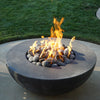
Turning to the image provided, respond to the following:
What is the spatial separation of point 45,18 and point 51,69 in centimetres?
521

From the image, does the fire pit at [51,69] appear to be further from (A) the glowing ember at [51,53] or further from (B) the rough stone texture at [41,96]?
(B) the rough stone texture at [41,96]

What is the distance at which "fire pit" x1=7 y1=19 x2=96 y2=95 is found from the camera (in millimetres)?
3371

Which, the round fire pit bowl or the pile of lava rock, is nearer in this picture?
the round fire pit bowl

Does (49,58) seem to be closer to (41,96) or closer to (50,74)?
(50,74)

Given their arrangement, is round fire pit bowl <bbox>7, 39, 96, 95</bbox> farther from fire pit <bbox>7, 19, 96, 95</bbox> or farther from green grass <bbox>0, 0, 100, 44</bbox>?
green grass <bbox>0, 0, 100, 44</bbox>

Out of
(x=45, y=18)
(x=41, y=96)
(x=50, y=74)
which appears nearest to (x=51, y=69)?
(x=50, y=74)

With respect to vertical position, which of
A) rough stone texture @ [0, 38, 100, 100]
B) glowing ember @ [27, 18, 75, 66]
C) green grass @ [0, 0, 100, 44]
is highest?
glowing ember @ [27, 18, 75, 66]

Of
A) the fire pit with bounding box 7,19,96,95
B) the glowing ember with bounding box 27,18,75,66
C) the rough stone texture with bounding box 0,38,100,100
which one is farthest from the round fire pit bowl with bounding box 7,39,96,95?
the rough stone texture with bounding box 0,38,100,100

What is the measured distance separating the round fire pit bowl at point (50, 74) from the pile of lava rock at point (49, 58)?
0.09 m

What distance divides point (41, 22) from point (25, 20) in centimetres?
77

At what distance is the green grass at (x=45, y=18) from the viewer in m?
7.07

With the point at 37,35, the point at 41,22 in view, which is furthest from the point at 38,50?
the point at 41,22

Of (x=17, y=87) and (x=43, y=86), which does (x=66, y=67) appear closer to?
(x=43, y=86)

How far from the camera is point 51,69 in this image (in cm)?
361
